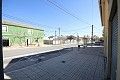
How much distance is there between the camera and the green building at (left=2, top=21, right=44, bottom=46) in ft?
94.1

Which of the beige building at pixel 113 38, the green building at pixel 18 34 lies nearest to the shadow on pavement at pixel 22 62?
the beige building at pixel 113 38

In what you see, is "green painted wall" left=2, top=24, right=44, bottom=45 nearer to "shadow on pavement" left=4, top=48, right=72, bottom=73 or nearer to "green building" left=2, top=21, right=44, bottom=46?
"green building" left=2, top=21, right=44, bottom=46

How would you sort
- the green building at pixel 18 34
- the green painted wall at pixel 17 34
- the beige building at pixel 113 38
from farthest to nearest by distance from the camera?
the green painted wall at pixel 17 34, the green building at pixel 18 34, the beige building at pixel 113 38

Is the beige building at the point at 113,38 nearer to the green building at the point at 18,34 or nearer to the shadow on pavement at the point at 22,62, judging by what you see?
the shadow on pavement at the point at 22,62

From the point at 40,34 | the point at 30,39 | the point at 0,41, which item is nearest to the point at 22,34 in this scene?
the point at 30,39

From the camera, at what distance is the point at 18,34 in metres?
31.7

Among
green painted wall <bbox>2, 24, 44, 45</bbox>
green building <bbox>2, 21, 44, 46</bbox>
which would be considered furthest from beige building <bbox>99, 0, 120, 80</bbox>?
green painted wall <bbox>2, 24, 44, 45</bbox>

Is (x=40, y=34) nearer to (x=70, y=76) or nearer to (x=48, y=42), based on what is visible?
(x=48, y=42)

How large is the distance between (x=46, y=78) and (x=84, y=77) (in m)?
1.96

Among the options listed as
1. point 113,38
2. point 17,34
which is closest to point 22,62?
point 113,38

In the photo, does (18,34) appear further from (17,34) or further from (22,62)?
(22,62)

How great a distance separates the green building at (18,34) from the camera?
94.1 ft

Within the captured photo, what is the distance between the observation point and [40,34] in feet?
137

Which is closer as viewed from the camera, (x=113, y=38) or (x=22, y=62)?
(x=113, y=38)
